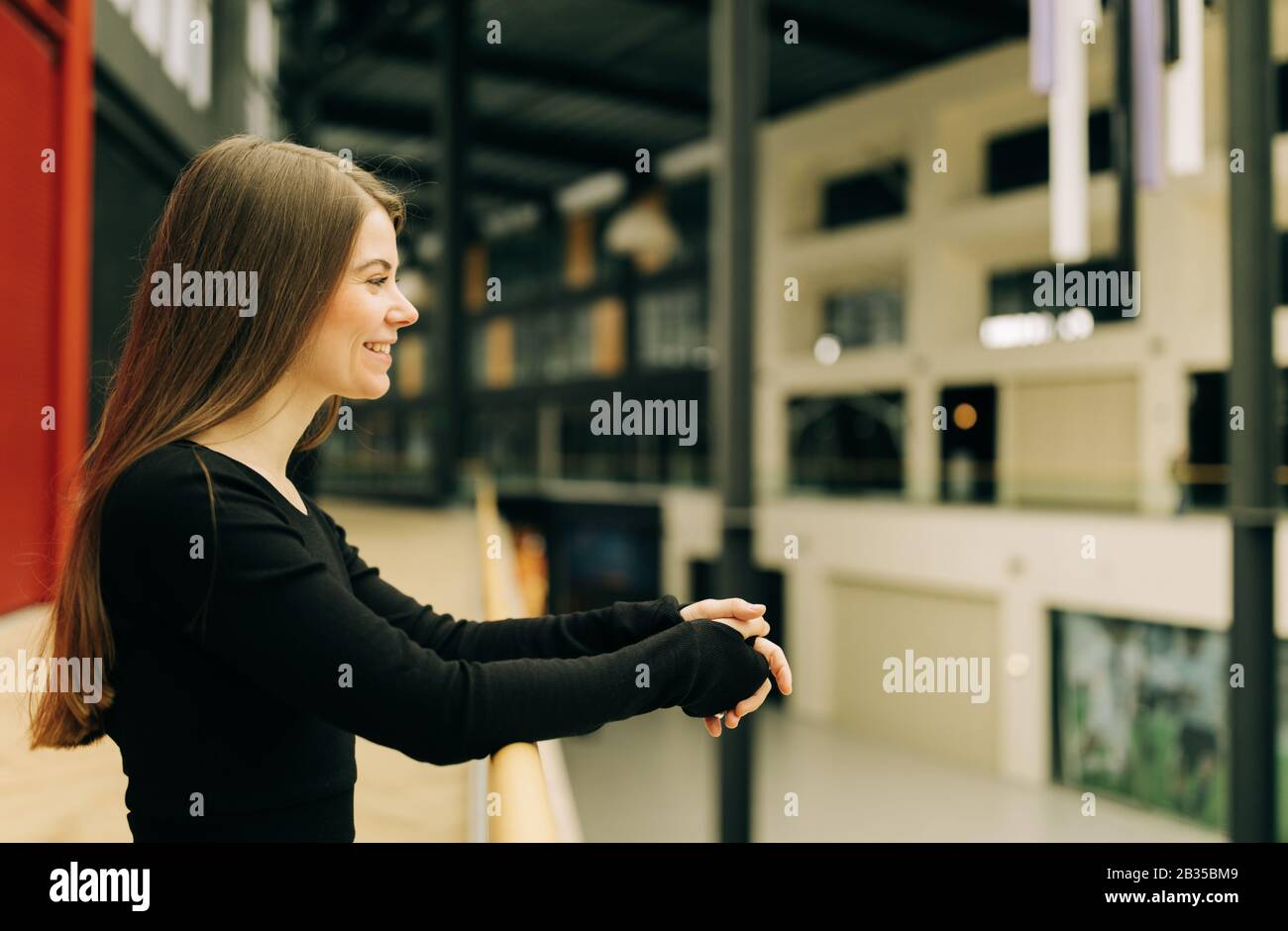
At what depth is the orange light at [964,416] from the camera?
1316 cm

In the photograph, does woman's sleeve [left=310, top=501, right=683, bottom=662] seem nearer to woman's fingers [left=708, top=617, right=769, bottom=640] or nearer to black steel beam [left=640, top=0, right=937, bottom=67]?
woman's fingers [left=708, top=617, right=769, bottom=640]

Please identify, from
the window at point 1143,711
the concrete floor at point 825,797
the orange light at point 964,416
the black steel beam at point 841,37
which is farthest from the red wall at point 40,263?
the orange light at point 964,416

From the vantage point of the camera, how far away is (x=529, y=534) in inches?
445

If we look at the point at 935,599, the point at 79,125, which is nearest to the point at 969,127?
the point at 935,599

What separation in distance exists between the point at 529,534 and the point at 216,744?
10.5 metres

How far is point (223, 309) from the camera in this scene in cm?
90

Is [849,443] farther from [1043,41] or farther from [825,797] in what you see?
[1043,41]

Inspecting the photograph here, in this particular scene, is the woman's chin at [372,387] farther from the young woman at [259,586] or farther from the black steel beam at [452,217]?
the black steel beam at [452,217]

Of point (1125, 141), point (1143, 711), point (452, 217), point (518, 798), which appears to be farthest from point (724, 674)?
point (1143, 711)

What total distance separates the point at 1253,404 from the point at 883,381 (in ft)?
34.2

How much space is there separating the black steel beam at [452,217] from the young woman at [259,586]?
300 inches

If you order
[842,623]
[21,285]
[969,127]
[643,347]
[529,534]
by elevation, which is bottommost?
[842,623]

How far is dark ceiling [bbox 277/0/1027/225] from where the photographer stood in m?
10.9
